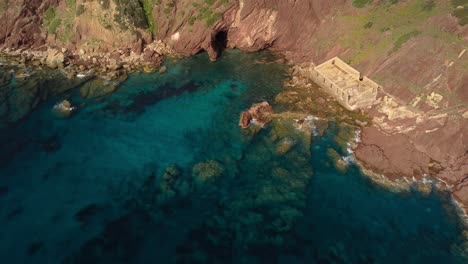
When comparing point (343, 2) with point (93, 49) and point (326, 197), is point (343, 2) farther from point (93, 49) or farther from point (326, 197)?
point (93, 49)

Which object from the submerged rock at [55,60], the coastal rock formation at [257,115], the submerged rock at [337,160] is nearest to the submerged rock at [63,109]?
the submerged rock at [55,60]

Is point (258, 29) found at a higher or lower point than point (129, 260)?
higher

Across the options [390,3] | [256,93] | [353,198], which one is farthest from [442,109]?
[256,93]

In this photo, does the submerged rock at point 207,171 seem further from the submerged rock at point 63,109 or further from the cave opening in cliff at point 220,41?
the cave opening in cliff at point 220,41

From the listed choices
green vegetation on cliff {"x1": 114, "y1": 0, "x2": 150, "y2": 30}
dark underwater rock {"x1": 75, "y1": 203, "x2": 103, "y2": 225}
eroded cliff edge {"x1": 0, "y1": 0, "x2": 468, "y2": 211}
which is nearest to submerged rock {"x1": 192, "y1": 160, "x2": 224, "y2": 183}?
dark underwater rock {"x1": 75, "y1": 203, "x2": 103, "y2": 225}

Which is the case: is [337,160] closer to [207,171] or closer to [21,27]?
[207,171]
